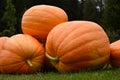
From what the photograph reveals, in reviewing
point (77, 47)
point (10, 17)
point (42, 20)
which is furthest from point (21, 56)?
point (10, 17)

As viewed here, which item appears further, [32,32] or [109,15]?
[109,15]

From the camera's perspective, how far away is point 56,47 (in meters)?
5.33

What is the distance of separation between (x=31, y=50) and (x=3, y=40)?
0.65 meters

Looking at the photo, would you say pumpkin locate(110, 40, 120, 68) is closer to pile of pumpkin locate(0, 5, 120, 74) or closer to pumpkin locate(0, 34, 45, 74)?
pile of pumpkin locate(0, 5, 120, 74)

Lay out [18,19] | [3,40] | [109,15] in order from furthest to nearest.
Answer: [18,19] < [109,15] < [3,40]

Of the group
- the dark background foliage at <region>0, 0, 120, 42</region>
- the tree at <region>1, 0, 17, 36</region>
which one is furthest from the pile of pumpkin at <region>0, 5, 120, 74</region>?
the tree at <region>1, 0, 17, 36</region>

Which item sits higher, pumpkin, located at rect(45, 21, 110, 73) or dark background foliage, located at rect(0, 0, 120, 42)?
pumpkin, located at rect(45, 21, 110, 73)

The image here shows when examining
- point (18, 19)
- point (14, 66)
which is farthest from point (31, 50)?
point (18, 19)

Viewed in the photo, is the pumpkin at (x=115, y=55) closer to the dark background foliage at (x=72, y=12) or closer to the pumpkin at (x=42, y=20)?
the pumpkin at (x=42, y=20)

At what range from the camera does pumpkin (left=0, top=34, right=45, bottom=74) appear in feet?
18.6

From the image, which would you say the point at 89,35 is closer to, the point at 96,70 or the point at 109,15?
the point at 96,70

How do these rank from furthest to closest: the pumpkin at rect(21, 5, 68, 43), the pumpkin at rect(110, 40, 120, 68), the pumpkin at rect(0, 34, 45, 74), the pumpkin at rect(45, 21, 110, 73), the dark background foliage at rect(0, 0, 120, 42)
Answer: the dark background foliage at rect(0, 0, 120, 42) → the pumpkin at rect(21, 5, 68, 43) → the pumpkin at rect(110, 40, 120, 68) → the pumpkin at rect(0, 34, 45, 74) → the pumpkin at rect(45, 21, 110, 73)

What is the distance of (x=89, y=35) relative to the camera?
5.41 meters

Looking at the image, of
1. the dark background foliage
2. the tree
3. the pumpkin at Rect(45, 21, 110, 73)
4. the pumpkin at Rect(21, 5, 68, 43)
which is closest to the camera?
the pumpkin at Rect(45, 21, 110, 73)
